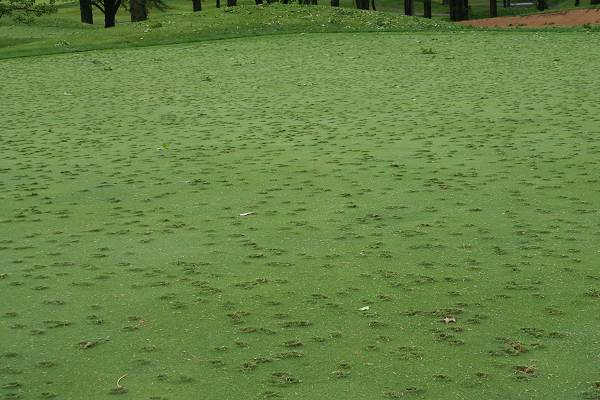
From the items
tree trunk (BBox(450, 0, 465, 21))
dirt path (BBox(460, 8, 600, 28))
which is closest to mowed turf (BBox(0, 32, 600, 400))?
dirt path (BBox(460, 8, 600, 28))

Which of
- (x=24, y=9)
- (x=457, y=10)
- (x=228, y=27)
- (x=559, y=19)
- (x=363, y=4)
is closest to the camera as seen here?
(x=228, y=27)

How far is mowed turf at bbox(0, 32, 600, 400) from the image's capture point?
10.5ft

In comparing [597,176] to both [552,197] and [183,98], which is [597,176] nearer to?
[552,197]

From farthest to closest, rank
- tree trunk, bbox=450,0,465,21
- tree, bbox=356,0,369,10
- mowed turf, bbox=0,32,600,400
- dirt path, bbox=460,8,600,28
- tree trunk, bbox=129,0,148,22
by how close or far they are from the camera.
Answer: tree trunk, bbox=450,0,465,21 → tree, bbox=356,0,369,10 → tree trunk, bbox=129,0,148,22 → dirt path, bbox=460,8,600,28 → mowed turf, bbox=0,32,600,400

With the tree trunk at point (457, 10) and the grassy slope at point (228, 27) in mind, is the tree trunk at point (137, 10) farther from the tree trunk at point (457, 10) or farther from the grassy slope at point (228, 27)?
the tree trunk at point (457, 10)

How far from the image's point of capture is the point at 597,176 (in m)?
5.82

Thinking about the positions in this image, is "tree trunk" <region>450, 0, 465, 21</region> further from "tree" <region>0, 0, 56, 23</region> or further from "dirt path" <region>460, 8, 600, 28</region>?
"tree" <region>0, 0, 56, 23</region>

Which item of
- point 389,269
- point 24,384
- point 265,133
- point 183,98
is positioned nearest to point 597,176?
point 389,269

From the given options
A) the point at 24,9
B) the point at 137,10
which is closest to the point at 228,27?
the point at 137,10

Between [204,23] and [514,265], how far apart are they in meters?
15.1

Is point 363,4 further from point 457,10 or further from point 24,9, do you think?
point 24,9

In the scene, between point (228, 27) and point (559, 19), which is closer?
point (228, 27)

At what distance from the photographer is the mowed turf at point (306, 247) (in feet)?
10.5

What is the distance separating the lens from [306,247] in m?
4.57
